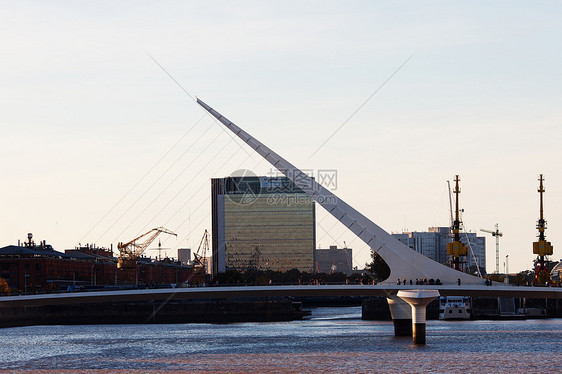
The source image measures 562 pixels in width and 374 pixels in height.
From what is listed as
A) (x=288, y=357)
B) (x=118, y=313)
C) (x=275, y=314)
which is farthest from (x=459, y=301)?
(x=288, y=357)

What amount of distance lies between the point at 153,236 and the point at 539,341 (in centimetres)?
11381

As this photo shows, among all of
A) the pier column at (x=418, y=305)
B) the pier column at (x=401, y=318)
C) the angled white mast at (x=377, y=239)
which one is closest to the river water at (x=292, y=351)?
the pier column at (x=418, y=305)

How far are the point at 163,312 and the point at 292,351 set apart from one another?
49027 mm

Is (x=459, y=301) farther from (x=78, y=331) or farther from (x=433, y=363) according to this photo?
(x=433, y=363)

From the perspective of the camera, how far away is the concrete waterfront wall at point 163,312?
10181 centimetres

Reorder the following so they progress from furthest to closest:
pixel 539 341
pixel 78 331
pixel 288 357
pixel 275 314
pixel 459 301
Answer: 1. pixel 275 314
2. pixel 459 301
3. pixel 78 331
4. pixel 539 341
5. pixel 288 357

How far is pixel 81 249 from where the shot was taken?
179 m

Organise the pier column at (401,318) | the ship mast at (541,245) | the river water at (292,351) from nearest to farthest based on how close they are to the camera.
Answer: the river water at (292,351) < the pier column at (401,318) < the ship mast at (541,245)

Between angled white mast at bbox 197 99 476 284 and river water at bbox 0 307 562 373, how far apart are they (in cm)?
428

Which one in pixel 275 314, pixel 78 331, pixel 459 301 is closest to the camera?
pixel 78 331

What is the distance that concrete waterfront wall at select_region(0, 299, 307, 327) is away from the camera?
10181 centimetres

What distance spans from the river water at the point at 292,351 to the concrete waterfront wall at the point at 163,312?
20.4 meters

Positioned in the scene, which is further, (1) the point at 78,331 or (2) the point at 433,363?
(1) the point at 78,331

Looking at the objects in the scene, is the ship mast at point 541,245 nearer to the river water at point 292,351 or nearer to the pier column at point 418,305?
the river water at point 292,351
